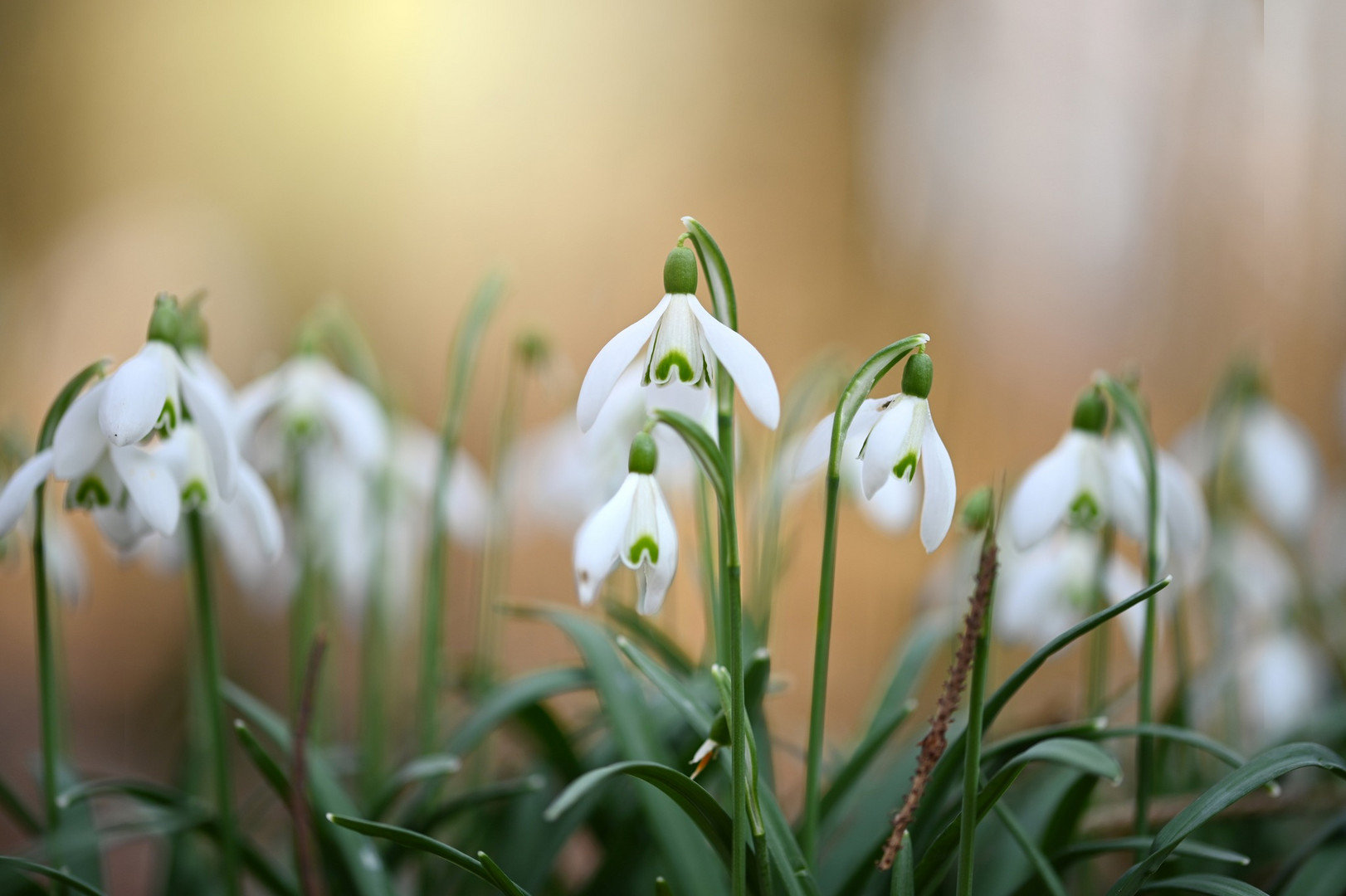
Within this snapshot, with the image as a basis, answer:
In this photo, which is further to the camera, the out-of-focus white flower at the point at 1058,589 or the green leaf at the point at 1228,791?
the out-of-focus white flower at the point at 1058,589

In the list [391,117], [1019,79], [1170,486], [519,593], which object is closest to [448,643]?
[519,593]

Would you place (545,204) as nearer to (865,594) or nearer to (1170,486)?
(865,594)

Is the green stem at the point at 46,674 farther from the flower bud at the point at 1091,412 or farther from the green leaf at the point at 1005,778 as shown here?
the flower bud at the point at 1091,412

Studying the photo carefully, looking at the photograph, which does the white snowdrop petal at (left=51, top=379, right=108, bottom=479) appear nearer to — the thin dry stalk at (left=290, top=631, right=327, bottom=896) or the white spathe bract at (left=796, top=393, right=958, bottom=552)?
the thin dry stalk at (left=290, top=631, right=327, bottom=896)

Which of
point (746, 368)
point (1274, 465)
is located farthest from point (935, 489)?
point (1274, 465)

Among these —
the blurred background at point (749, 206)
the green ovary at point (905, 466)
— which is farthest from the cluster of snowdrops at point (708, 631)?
the blurred background at point (749, 206)

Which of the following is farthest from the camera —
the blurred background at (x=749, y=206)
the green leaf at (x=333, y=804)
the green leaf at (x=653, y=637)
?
the blurred background at (x=749, y=206)
